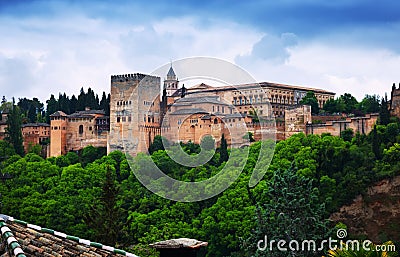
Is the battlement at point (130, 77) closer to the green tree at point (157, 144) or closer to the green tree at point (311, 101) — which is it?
the green tree at point (157, 144)

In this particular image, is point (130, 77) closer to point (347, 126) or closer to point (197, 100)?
point (197, 100)

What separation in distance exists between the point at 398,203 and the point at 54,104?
3308 centimetres

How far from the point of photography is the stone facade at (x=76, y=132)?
167ft

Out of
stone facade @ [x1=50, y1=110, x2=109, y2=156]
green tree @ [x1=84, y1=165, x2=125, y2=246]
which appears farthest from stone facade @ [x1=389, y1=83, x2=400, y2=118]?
green tree @ [x1=84, y1=165, x2=125, y2=246]

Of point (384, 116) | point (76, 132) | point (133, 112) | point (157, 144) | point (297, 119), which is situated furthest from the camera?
point (76, 132)

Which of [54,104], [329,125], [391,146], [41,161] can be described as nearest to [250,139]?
[329,125]

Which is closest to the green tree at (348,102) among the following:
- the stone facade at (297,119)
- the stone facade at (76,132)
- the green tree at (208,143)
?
the stone facade at (297,119)

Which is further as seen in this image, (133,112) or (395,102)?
(133,112)

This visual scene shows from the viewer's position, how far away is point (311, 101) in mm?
55781

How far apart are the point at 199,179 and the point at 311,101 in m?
16.3

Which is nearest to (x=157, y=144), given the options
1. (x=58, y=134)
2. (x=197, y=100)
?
(x=197, y=100)

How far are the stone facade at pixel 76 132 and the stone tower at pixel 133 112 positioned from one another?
109 centimetres

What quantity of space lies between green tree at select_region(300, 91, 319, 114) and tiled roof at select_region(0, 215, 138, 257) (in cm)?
4625

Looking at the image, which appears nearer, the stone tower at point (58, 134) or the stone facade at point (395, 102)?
the stone facade at point (395, 102)
